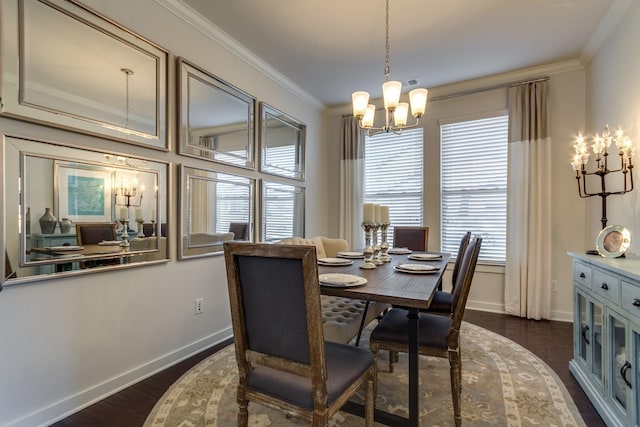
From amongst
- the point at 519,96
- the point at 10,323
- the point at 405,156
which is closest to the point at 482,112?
the point at 519,96

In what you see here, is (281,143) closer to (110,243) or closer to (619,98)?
(110,243)

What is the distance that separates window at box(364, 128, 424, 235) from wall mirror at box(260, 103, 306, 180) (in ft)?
3.69

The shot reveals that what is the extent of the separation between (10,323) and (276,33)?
2.83 metres

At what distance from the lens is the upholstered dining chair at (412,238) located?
3508 mm

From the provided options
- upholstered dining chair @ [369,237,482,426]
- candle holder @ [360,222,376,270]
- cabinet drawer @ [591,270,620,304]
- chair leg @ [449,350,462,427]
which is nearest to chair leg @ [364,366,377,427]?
upholstered dining chair @ [369,237,482,426]

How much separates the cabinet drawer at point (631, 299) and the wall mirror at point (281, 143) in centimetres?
300

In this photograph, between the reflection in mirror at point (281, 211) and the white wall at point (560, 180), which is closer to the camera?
the white wall at point (560, 180)

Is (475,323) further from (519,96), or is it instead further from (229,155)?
(229,155)

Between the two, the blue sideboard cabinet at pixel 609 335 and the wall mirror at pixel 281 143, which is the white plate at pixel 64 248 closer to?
the wall mirror at pixel 281 143

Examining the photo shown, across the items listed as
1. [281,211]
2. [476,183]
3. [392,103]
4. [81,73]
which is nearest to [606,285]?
[392,103]

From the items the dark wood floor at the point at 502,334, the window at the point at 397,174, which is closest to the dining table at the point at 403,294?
the dark wood floor at the point at 502,334

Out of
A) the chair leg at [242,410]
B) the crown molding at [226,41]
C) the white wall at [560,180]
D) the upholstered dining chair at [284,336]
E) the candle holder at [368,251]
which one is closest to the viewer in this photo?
the upholstered dining chair at [284,336]

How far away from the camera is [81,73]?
1816mm

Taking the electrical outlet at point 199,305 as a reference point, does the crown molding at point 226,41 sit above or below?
above
